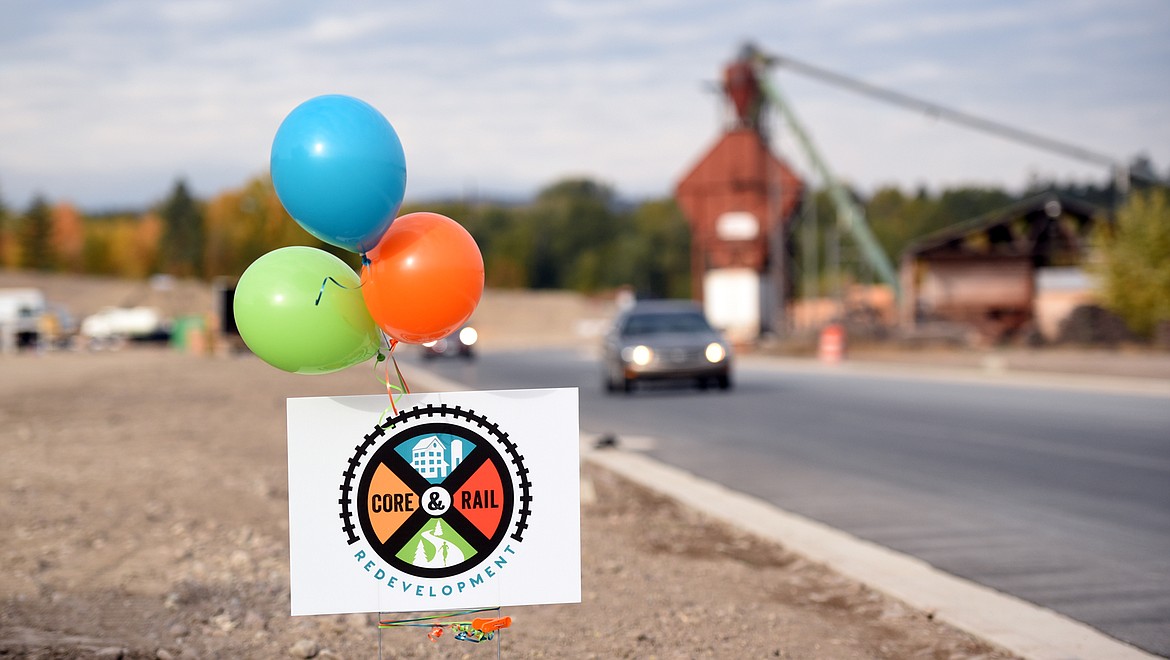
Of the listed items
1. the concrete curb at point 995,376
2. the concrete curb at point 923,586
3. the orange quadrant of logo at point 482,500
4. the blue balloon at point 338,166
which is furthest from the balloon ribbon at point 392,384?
the concrete curb at point 995,376

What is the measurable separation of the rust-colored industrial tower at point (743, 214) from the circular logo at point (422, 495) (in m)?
58.2

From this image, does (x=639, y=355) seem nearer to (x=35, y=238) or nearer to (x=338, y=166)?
(x=338, y=166)

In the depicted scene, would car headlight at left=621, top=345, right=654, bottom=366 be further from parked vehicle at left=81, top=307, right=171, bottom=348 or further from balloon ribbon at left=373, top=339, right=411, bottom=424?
parked vehicle at left=81, top=307, right=171, bottom=348

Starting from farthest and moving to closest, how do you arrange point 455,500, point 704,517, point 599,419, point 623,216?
point 623,216 < point 599,419 < point 704,517 < point 455,500

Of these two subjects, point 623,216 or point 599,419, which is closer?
point 599,419

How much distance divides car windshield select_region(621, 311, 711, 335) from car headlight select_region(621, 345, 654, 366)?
0.72m

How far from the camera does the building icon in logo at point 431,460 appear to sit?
4.02 m

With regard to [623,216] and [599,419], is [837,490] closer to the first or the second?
[599,419]

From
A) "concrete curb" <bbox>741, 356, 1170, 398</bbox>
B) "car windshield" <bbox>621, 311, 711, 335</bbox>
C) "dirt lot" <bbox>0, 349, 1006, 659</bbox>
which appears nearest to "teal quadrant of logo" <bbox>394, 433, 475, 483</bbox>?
"dirt lot" <bbox>0, 349, 1006, 659</bbox>

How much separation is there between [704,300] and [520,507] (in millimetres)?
60574

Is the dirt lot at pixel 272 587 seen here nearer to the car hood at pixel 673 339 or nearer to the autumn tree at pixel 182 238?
the car hood at pixel 673 339

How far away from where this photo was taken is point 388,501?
403cm

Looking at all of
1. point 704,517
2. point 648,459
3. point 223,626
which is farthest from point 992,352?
point 223,626

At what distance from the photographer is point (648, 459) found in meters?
12.6
